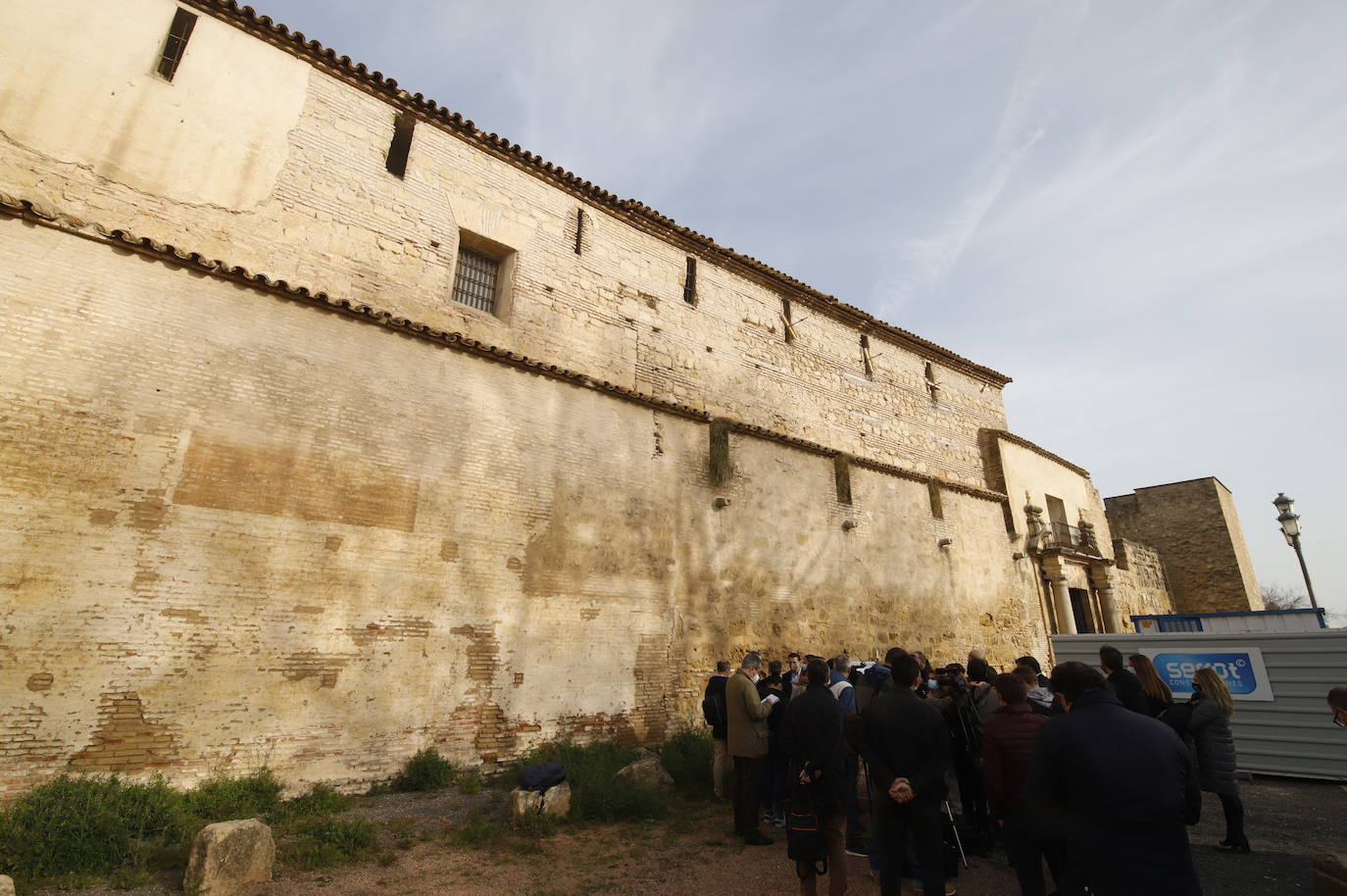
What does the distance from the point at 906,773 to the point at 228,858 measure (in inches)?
193

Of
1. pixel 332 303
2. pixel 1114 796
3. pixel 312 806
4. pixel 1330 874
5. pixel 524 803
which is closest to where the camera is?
pixel 1114 796

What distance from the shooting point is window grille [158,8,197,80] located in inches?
312

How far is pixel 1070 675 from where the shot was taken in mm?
3064

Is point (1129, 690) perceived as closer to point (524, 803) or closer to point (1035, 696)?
point (1035, 696)

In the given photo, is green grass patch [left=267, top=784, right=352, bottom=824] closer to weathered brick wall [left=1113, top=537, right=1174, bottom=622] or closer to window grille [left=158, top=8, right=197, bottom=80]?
window grille [left=158, top=8, right=197, bottom=80]

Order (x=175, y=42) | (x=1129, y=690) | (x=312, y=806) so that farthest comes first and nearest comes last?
(x=175, y=42), (x=312, y=806), (x=1129, y=690)

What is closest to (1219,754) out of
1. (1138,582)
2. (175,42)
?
(175,42)

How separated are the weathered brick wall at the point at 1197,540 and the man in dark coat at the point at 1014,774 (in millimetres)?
27029

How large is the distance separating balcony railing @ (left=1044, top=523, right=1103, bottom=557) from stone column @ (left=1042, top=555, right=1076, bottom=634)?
583mm

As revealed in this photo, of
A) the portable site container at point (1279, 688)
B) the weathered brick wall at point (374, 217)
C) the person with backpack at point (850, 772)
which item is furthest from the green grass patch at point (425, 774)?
the portable site container at point (1279, 688)

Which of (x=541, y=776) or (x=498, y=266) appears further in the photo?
(x=498, y=266)

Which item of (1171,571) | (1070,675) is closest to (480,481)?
(1070,675)

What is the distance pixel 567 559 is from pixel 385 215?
5710mm

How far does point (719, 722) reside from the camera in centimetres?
688
